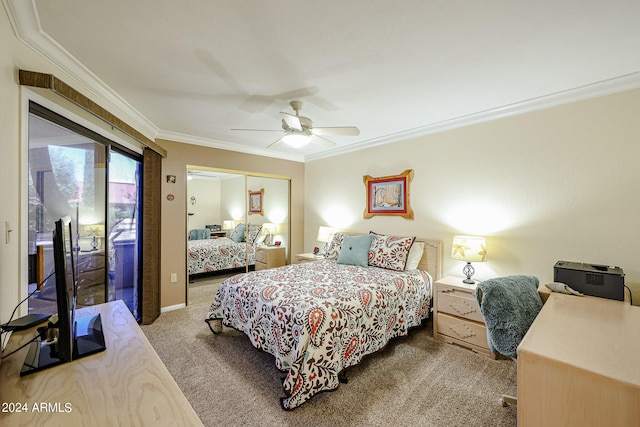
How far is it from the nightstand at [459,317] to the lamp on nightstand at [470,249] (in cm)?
23

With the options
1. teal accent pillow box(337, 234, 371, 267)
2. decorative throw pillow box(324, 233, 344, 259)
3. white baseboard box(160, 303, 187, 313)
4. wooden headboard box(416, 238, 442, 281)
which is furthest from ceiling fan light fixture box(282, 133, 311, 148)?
white baseboard box(160, 303, 187, 313)

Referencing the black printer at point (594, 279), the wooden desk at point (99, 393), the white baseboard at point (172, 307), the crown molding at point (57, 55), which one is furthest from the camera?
the white baseboard at point (172, 307)

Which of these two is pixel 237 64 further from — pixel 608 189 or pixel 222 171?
pixel 608 189

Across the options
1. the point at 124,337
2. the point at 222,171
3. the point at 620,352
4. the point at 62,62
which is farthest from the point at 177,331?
the point at 620,352

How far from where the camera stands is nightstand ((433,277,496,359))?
258 cm

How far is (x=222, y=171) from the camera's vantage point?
410 centimetres

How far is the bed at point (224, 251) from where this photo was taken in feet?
13.4

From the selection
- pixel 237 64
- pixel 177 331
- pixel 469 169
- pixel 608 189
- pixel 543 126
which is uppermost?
pixel 237 64

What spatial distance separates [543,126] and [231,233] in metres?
4.39

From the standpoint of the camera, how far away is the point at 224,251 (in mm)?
4414

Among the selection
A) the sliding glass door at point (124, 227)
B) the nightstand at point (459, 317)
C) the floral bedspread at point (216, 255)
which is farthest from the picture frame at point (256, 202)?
the nightstand at point (459, 317)

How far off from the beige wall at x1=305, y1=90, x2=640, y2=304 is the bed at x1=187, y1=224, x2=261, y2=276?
7.94 feet

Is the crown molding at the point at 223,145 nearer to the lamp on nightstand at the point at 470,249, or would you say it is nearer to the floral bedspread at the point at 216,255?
the floral bedspread at the point at 216,255

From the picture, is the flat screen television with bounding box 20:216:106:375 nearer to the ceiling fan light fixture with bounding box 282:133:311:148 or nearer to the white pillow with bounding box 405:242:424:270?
the ceiling fan light fixture with bounding box 282:133:311:148
